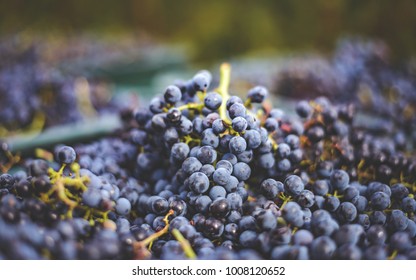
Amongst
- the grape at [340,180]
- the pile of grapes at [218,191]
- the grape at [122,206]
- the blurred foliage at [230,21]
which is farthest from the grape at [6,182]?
the blurred foliage at [230,21]

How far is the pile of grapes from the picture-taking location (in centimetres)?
56

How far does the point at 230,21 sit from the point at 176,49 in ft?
2.36

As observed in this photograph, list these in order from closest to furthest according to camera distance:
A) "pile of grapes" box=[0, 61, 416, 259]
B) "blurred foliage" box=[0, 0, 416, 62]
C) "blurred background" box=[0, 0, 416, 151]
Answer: "pile of grapes" box=[0, 61, 416, 259], "blurred background" box=[0, 0, 416, 151], "blurred foliage" box=[0, 0, 416, 62]

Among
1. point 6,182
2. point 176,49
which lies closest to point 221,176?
point 6,182

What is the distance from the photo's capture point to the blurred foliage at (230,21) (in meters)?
1.90

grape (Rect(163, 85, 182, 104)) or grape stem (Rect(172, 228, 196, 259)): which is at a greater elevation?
grape (Rect(163, 85, 182, 104))

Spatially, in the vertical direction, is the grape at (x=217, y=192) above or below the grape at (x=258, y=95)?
below

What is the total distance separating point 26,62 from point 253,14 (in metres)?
2.41

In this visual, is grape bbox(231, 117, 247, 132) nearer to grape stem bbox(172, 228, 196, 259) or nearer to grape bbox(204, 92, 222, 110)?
grape bbox(204, 92, 222, 110)

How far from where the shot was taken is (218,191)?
667mm

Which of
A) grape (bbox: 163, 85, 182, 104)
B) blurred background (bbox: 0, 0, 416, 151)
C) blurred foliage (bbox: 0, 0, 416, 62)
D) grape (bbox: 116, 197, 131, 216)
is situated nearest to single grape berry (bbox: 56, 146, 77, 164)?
grape (bbox: 116, 197, 131, 216)

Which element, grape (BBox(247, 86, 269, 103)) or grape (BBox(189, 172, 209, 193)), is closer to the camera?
grape (BBox(189, 172, 209, 193))

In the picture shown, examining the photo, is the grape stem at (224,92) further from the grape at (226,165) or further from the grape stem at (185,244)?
the grape stem at (185,244)

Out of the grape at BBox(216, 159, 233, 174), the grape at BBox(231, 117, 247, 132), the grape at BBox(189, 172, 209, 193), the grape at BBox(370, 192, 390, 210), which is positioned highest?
the grape at BBox(231, 117, 247, 132)
